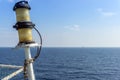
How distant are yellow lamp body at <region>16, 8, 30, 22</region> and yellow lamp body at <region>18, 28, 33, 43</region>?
0.26 m

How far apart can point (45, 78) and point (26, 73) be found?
9360 centimetres

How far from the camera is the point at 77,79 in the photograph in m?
99.1

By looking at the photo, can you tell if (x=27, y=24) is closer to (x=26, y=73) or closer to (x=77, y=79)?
(x=26, y=73)

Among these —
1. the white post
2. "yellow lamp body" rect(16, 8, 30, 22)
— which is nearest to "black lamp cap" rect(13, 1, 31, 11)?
"yellow lamp body" rect(16, 8, 30, 22)

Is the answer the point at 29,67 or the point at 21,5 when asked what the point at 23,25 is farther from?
the point at 29,67

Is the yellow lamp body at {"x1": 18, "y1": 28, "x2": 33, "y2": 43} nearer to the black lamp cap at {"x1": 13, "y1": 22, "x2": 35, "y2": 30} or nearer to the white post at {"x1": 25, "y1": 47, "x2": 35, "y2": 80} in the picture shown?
the black lamp cap at {"x1": 13, "y1": 22, "x2": 35, "y2": 30}

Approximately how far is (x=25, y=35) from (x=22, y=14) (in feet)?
1.69

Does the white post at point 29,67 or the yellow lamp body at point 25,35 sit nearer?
the yellow lamp body at point 25,35

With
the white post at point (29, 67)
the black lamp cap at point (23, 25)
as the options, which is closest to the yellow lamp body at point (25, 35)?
the black lamp cap at point (23, 25)

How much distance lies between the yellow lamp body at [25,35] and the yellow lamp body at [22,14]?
0.26 metres

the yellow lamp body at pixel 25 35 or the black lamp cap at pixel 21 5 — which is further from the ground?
the black lamp cap at pixel 21 5

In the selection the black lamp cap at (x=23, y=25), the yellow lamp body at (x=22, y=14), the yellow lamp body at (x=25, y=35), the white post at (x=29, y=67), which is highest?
the yellow lamp body at (x=22, y=14)

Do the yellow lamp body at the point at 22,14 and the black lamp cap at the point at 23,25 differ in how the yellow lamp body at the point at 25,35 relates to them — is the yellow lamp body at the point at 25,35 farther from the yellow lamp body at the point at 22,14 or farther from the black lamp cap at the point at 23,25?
the yellow lamp body at the point at 22,14

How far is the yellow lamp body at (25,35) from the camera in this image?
231 inches
